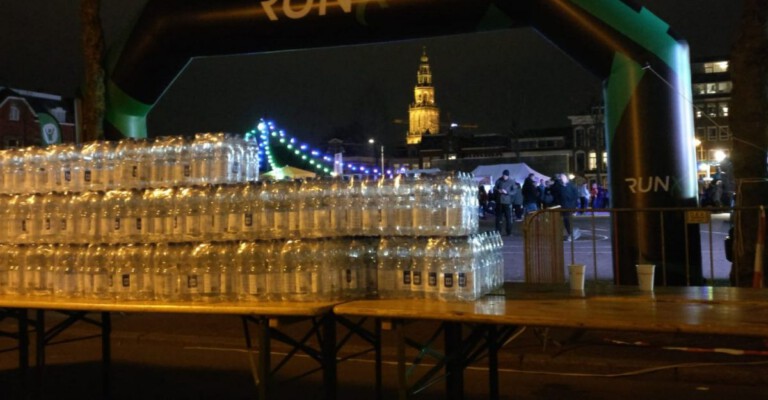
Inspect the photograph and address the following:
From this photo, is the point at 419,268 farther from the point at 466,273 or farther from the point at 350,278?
the point at 350,278

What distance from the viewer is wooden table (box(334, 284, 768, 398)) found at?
3.57 m

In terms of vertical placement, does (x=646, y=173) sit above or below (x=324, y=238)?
above

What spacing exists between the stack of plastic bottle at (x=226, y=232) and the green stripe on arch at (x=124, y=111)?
11.3 feet

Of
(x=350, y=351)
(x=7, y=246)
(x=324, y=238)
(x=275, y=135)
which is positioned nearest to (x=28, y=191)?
(x=7, y=246)

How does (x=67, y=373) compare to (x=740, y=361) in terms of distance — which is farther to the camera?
(x=67, y=373)

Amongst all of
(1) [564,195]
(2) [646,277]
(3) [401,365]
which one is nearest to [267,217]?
(3) [401,365]

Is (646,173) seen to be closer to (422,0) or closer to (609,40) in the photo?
(609,40)

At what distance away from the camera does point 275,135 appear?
21828 mm

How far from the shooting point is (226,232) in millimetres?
4797

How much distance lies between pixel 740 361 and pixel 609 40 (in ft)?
11.6

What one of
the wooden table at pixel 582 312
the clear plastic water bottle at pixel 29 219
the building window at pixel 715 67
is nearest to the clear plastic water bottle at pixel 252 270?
the wooden table at pixel 582 312

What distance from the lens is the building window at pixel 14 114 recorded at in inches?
2055

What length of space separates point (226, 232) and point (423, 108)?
13394 centimetres

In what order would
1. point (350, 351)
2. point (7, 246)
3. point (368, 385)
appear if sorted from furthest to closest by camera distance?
point (350, 351), point (368, 385), point (7, 246)
